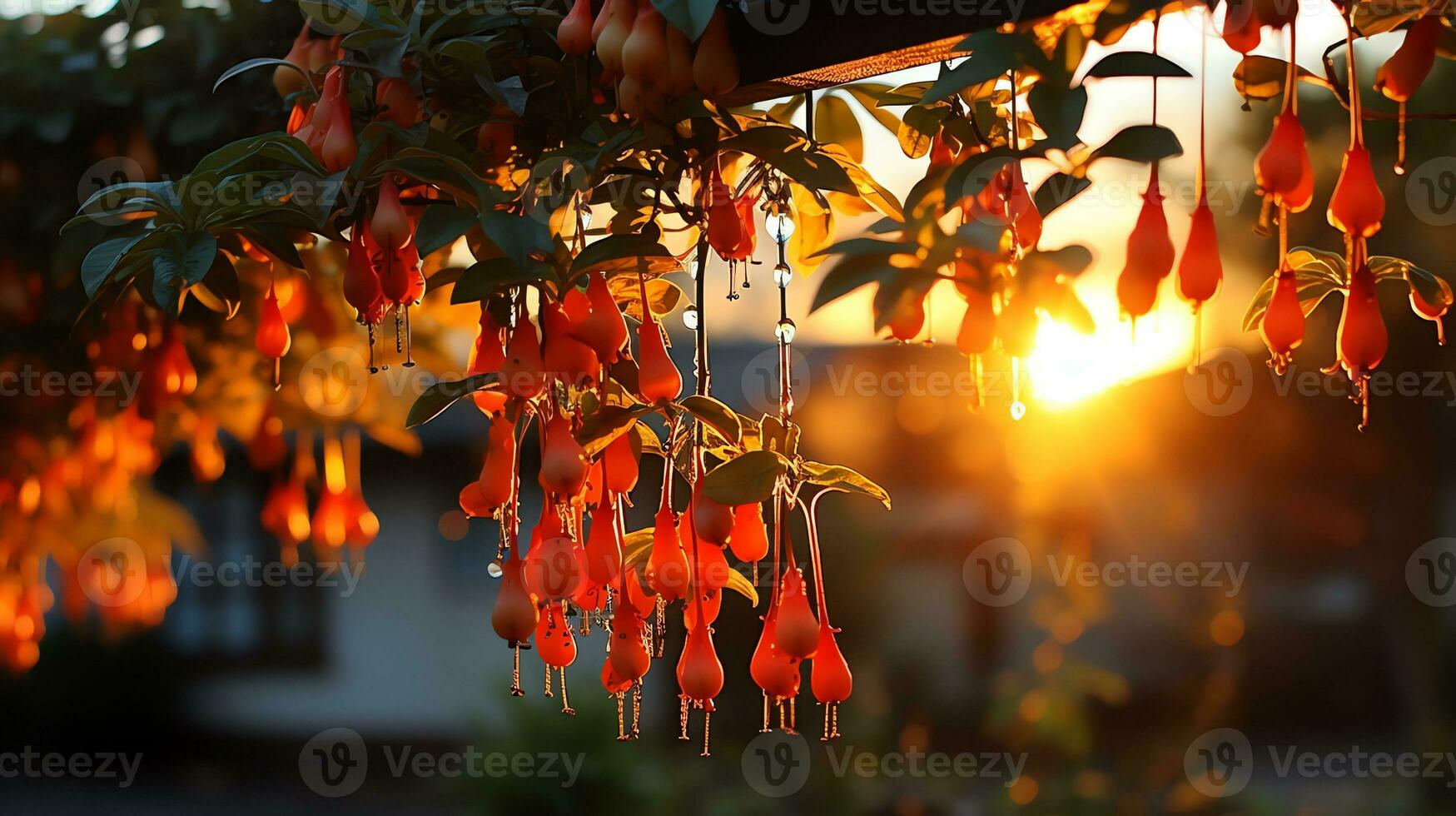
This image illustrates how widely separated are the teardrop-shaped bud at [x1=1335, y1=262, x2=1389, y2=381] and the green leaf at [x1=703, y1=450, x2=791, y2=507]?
14cm

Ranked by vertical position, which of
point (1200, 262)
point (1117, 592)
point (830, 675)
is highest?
point (1200, 262)

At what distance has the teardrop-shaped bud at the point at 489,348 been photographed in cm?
36

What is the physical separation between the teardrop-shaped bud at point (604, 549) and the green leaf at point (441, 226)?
84mm

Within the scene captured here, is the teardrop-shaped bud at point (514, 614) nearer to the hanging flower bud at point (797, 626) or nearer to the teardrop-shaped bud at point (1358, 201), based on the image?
the hanging flower bud at point (797, 626)

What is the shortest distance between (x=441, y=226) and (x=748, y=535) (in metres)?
0.12

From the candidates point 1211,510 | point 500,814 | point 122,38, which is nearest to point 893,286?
point 122,38

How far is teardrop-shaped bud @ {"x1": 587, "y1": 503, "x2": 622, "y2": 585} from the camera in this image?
322 millimetres

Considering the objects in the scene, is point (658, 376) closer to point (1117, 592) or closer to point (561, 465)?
point (561, 465)

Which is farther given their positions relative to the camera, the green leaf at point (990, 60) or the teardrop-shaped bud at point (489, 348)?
the teardrop-shaped bud at point (489, 348)

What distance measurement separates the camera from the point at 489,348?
366 mm

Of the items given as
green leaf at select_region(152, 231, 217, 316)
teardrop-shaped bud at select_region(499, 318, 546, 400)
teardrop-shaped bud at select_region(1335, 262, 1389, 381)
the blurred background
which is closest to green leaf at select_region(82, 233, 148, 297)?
green leaf at select_region(152, 231, 217, 316)

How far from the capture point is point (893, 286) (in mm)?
223

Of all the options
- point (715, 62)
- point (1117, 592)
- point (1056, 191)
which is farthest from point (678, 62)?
point (1117, 592)

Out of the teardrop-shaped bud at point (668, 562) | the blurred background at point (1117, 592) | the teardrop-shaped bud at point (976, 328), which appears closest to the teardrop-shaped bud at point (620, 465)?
the teardrop-shaped bud at point (668, 562)
